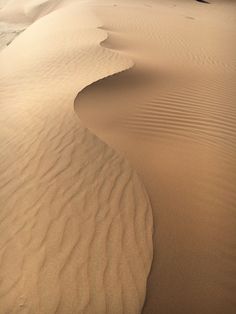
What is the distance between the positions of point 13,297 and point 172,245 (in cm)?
123

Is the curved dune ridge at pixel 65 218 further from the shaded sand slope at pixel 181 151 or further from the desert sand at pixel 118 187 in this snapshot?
the shaded sand slope at pixel 181 151

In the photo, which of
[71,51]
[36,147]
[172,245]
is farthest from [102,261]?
[71,51]

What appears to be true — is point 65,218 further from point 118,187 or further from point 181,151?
point 181,151

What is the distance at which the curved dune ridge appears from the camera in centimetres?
252

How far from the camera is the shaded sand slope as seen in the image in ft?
8.51

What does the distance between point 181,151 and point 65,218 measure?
4.95ft

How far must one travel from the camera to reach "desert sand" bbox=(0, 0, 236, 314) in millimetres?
2555

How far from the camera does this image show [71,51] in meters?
7.51

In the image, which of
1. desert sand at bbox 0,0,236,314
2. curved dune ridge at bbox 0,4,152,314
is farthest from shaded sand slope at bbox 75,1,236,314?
curved dune ridge at bbox 0,4,152,314

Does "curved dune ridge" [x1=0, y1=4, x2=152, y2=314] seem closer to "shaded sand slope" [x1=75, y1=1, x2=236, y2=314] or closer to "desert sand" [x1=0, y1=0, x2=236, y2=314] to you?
"desert sand" [x1=0, y1=0, x2=236, y2=314]

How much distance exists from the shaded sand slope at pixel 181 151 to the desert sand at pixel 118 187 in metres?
0.01

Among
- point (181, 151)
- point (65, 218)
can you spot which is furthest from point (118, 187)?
point (181, 151)

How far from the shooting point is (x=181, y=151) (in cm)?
388

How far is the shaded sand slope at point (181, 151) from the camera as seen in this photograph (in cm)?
259
